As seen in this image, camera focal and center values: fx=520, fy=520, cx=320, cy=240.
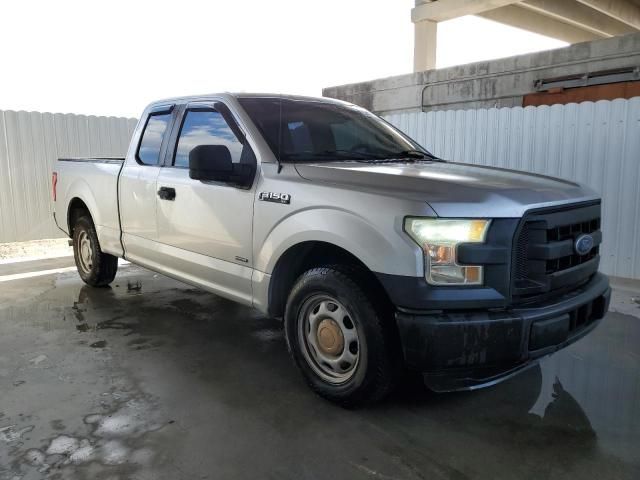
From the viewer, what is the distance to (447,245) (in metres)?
2.57

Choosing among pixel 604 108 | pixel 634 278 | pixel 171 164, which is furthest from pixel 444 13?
pixel 171 164

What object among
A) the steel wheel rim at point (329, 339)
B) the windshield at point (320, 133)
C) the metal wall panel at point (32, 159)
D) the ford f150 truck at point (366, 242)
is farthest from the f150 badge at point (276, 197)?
the metal wall panel at point (32, 159)

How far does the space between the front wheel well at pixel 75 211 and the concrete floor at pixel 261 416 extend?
1788 millimetres

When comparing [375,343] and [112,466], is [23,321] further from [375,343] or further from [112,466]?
[375,343]

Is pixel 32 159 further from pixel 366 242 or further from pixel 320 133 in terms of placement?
pixel 366 242

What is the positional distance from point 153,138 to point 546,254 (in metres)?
3.47

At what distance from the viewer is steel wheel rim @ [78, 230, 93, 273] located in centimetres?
579

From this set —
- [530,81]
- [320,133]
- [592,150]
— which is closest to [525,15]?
[530,81]

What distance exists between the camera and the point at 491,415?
3008 mm

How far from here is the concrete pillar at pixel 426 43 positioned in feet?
55.0

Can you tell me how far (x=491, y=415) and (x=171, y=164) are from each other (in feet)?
9.95

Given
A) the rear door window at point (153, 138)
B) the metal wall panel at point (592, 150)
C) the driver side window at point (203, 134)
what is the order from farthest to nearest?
1. the metal wall panel at point (592, 150)
2. the rear door window at point (153, 138)
3. the driver side window at point (203, 134)

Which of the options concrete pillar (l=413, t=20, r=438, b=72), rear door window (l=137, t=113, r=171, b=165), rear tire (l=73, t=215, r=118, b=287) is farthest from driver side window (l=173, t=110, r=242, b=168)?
concrete pillar (l=413, t=20, r=438, b=72)

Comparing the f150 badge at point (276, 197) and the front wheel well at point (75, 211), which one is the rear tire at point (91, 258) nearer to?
the front wheel well at point (75, 211)
